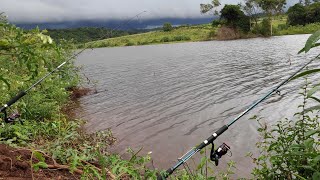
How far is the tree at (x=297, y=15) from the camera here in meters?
91.5

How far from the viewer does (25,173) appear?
15.0ft

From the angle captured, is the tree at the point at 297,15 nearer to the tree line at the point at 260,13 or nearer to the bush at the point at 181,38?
the tree line at the point at 260,13

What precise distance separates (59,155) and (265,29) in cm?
8637

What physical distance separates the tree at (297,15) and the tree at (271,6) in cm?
354

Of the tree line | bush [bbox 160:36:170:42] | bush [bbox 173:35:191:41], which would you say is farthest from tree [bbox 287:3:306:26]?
bush [bbox 160:36:170:42]

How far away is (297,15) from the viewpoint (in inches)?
3629

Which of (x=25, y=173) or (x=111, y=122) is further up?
(x=25, y=173)

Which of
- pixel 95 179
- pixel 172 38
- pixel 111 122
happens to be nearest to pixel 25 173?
pixel 95 179

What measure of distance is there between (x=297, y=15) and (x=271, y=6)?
7.85m

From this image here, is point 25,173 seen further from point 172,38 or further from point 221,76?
point 172,38

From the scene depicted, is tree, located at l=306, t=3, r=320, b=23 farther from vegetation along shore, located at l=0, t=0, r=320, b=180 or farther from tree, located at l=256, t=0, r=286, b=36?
vegetation along shore, located at l=0, t=0, r=320, b=180

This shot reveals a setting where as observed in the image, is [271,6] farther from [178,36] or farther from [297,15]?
[178,36]

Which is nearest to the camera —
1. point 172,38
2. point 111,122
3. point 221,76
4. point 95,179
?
point 95,179

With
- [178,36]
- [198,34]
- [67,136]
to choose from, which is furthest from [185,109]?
[198,34]
